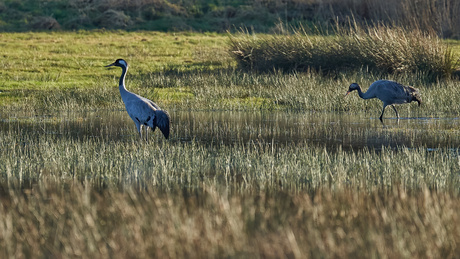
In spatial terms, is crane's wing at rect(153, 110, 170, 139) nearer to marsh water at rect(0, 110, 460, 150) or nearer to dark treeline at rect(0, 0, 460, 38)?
marsh water at rect(0, 110, 460, 150)

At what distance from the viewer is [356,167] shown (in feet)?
30.0

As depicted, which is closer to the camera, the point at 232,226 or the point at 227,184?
the point at 232,226

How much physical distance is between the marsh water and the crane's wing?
0.76 meters

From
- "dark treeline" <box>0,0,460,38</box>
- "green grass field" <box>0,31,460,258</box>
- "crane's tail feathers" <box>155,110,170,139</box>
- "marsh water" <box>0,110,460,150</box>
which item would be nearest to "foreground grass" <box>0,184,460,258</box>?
"green grass field" <box>0,31,460,258</box>

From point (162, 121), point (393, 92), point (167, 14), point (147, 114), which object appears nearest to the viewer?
point (162, 121)

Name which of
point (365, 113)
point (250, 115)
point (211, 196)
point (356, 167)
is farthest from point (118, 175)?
point (365, 113)

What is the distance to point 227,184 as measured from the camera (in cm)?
817

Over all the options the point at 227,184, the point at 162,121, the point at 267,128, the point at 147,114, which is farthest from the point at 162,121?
the point at 227,184

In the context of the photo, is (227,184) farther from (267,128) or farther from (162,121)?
(267,128)

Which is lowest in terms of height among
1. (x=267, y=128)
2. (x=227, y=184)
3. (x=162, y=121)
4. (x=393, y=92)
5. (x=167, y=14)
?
(x=267, y=128)

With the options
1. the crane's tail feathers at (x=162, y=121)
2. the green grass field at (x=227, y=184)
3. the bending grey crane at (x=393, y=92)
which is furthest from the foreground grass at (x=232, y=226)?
the bending grey crane at (x=393, y=92)

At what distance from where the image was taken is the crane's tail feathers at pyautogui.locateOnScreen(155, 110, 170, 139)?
11.5m

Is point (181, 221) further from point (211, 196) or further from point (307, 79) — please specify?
point (307, 79)

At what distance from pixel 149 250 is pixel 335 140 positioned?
23.8ft
